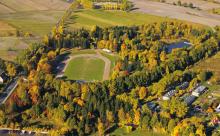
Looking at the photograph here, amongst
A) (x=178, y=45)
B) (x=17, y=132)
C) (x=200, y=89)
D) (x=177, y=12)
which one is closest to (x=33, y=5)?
(x=177, y=12)

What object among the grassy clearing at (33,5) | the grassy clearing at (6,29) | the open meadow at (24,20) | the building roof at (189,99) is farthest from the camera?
the grassy clearing at (33,5)

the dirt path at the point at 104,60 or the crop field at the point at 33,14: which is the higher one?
the crop field at the point at 33,14

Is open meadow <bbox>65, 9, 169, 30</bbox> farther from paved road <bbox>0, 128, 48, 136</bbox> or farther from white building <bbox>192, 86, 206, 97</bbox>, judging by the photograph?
paved road <bbox>0, 128, 48, 136</bbox>

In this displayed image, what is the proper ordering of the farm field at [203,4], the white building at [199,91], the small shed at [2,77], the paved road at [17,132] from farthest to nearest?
1. the farm field at [203,4]
2. the small shed at [2,77]
3. the white building at [199,91]
4. the paved road at [17,132]

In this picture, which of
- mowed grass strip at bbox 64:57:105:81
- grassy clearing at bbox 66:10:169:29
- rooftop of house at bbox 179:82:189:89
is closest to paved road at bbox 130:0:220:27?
grassy clearing at bbox 66:10:169:29

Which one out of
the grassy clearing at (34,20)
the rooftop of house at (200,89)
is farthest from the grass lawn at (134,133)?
the grassy clearing at (34,20)

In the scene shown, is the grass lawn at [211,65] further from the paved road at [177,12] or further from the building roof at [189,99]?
the paved road at [177,12]

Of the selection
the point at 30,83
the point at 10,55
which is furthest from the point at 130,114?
the point at 10,55

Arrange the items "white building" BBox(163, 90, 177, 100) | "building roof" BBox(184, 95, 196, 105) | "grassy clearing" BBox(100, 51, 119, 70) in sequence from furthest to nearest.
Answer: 1. "grassy clearing" BBox(100, 51, 119, 70)
2. "white building" BBox(163, 90, 177, 100)
3. "building roof" BBox(184, 95, 196, 105)
